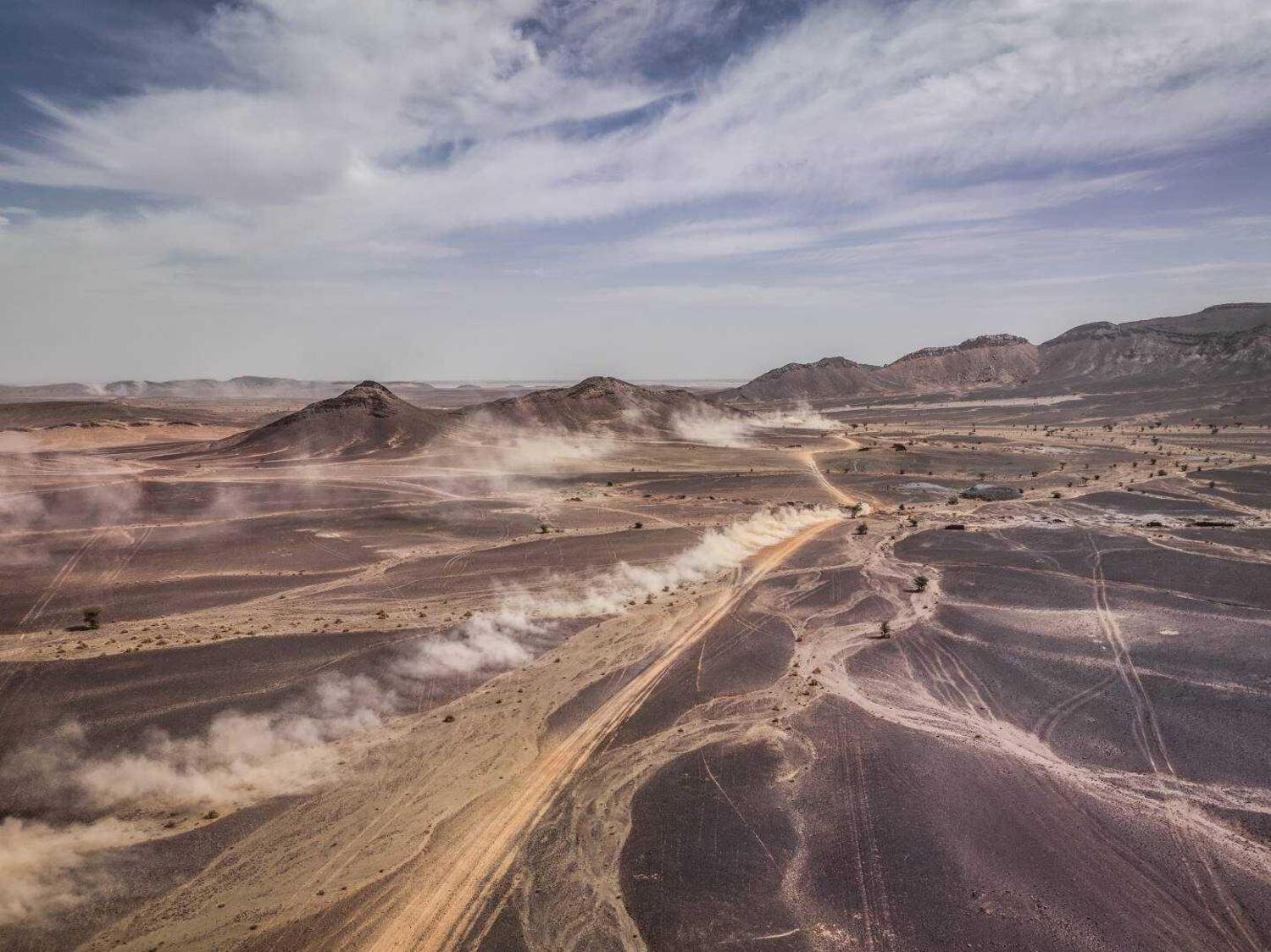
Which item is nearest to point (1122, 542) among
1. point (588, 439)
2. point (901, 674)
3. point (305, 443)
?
point (901, 674)

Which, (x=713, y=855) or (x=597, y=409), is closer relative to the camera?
(x=713, y=855)

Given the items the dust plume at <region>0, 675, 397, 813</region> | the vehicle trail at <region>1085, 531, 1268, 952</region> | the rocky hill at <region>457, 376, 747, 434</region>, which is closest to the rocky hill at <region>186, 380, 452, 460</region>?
the rocky hill at <region>457, 376, 747, 434</region>

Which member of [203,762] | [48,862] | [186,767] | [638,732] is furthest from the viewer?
[638,732]

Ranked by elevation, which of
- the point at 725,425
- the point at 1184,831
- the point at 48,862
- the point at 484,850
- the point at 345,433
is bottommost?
the point at 1184,831

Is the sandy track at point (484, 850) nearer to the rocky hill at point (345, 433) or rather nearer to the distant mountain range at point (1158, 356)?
the rocky hill at point (345, 433)

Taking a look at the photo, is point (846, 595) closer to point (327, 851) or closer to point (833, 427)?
point (327, 851)

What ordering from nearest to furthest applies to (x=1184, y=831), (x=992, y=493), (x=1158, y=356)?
(x=1184, y=831) → (x=992, y=493) → (x=1158, y=356)

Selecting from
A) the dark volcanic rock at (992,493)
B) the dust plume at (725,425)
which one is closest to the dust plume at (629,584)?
the dark volcanic rock at (992,493)

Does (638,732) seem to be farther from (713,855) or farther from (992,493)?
(992,493)

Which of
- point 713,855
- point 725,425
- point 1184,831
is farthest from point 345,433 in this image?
point 1184,831

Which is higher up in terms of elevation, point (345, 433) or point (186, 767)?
point (345, 433)
